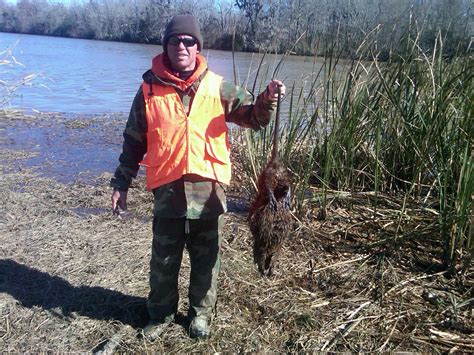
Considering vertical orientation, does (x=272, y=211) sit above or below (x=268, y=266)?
above

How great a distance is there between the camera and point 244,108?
275 centimetres

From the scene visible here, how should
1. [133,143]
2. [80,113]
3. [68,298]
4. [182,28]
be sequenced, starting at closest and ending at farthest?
[182,28] → [133,143] → [68,298] → [80,113]

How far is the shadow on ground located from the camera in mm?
2977

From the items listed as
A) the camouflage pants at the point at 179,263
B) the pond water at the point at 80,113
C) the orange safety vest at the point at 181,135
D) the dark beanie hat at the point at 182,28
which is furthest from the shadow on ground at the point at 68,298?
the pond water at the point at 80,113

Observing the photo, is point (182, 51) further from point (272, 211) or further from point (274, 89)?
point (272, 211)

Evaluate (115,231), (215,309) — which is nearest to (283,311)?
(215,309)

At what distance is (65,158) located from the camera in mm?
6508

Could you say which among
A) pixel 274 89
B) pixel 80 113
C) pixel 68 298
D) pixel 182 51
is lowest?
pixel 80 113

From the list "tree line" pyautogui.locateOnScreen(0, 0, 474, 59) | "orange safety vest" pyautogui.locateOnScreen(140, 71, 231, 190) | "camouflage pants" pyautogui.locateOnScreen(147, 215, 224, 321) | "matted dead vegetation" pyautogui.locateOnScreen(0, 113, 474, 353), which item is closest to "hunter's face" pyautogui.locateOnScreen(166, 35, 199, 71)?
"orange safety vest" pyautogui.locateOnScreen(140, 71, 231, 190)

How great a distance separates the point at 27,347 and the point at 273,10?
5.21 metres

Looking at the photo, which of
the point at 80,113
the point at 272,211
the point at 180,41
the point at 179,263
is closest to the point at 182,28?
the point at 180,41

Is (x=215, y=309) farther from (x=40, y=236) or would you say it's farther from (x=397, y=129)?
(x=397, y=129)

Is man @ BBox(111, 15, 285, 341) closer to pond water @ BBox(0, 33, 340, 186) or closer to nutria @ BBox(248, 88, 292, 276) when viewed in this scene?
nutria @ BBox(248, 88, 292, 276)

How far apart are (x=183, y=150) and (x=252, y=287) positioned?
124cm
